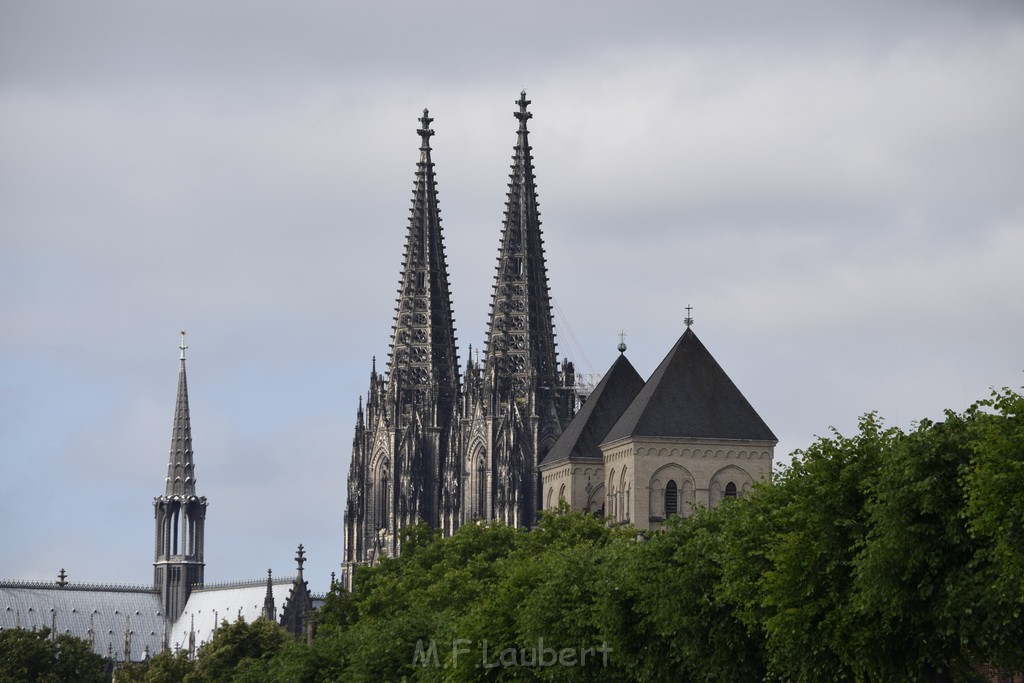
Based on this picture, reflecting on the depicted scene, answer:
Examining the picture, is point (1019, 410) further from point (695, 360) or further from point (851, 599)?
point (695, 360)

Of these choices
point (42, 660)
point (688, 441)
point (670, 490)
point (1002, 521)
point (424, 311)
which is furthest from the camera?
point (424, 311)

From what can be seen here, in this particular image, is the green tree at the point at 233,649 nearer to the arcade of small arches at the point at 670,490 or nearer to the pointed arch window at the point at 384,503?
the arcade of small arches at the point at 670,490

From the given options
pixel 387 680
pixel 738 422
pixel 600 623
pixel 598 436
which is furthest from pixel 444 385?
pixel 600 623

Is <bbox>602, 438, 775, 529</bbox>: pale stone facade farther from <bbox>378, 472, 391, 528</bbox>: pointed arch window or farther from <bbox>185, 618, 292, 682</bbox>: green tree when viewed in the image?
<bbox>378, 472, 391, 528</bbox>: pointed arch window

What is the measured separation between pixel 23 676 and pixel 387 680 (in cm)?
5098

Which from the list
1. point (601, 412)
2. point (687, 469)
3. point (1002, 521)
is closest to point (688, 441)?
point (687, 469)

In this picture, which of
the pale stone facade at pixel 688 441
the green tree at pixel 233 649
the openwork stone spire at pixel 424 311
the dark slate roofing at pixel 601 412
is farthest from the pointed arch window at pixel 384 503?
the green tree at pixel 233 649

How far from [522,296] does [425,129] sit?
15.3 m

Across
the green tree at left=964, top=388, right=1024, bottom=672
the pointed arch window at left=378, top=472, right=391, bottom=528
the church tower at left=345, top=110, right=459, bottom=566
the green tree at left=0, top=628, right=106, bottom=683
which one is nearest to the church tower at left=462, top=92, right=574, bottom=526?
the church tower at left=345, top=110, right=459, bottom=566

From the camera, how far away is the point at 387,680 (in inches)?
2980

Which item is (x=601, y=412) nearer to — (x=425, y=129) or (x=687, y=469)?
(x=687, y=469)

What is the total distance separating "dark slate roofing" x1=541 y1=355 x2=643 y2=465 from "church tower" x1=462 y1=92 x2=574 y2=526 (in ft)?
92.1

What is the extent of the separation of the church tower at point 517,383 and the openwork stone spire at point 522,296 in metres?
0.07

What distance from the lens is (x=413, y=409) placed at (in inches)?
7249
